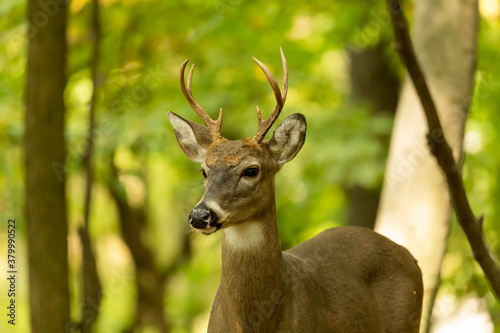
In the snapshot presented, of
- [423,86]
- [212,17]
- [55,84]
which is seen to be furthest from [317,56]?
[423,86]

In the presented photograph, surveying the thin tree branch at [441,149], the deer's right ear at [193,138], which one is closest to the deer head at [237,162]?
the deer's right ear at [193,138]

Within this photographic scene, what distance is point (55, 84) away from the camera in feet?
18.9

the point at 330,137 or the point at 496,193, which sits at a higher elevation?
the point at 330,137

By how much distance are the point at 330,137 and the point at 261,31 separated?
1.78m

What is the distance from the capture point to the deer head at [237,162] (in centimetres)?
391

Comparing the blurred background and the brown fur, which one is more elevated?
the blurred background

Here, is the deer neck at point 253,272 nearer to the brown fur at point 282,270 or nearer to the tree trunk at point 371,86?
the brown fur at point 282,270

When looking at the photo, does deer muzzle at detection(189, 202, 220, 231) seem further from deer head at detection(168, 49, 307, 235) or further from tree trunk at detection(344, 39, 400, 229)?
tree trunk at detection(344, 39, 400, 229)

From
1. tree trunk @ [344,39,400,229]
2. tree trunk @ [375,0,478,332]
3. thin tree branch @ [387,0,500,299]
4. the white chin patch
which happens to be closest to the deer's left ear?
the white chin patch

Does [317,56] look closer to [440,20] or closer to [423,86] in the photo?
[440,20]

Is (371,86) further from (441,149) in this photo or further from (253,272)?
(441,149)

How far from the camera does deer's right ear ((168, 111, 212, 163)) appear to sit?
14.7 feet

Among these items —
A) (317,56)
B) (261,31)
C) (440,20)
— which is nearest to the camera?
(440,20)

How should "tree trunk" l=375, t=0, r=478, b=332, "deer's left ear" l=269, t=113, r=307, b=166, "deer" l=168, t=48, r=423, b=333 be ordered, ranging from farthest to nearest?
1. "tree trunk" l=375, t=0, r=478, b=332
2. "deer's left ear" l=269, t=113, r=307, b=166
3. "deer" l=168, t=48, r=423, b=333
